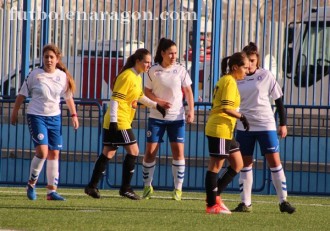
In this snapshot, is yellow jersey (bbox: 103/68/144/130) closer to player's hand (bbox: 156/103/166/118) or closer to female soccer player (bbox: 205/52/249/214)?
player's hand (bbox: 156/103/166/118)

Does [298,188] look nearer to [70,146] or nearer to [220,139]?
[70,146]

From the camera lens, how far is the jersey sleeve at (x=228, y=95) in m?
12.1

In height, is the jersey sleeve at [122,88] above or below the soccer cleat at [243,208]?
above

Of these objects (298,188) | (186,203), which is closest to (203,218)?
(186,203)

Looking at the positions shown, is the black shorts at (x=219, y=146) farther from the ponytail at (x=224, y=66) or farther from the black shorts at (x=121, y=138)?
the black shorts at (x=121, y=138)

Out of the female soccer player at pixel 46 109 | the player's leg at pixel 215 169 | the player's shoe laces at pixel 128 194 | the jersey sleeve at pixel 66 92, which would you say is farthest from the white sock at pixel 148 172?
the player's leg at pixel 215 169

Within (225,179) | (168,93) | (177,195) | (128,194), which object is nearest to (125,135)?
(128,194)

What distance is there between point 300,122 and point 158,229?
269 inches

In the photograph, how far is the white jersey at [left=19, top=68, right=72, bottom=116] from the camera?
13.6 m

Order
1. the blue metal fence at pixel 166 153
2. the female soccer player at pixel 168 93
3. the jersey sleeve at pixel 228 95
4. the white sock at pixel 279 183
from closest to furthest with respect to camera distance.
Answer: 1. the jersey sleeve at pixel 228 95
2. the white sock at pixel 279 183
3. the female soccer player at pixel 168 93
4. the blue metal fence at pixel 166 153

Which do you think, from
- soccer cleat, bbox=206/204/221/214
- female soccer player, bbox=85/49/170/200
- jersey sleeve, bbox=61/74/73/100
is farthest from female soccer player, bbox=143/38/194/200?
soccer cleat, bbox=206/204/221/214

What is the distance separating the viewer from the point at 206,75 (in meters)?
18.6

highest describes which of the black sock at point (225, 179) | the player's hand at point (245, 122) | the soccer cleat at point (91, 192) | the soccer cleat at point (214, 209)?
the player's hand at point (245, 122)

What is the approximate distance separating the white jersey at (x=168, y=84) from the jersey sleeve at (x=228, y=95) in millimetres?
2078
